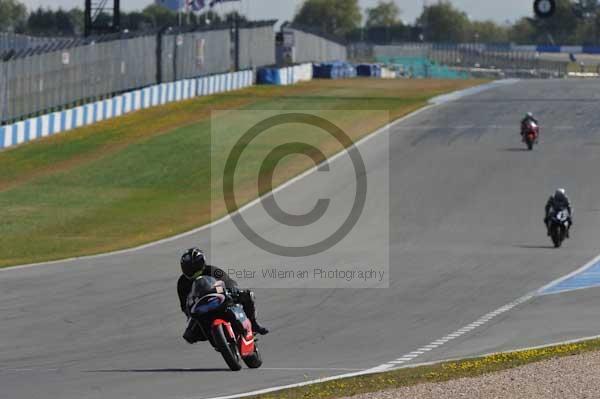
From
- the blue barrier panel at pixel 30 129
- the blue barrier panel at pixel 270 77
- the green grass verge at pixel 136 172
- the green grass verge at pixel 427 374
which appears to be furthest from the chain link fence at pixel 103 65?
the green grass verge at pixel 427 374

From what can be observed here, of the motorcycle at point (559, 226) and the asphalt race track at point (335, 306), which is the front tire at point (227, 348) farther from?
the motorcycle at point (559, 226)

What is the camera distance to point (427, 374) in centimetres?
1398

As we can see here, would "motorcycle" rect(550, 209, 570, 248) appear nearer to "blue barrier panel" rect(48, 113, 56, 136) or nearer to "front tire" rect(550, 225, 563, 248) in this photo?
"front tire" rect(550, 225, 563, 248)

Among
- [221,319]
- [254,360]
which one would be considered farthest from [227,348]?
[254,360]

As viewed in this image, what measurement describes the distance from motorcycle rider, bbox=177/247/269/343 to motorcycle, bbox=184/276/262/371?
0.27 feet

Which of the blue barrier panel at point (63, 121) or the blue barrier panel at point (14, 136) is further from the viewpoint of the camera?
the blue barrier panel at point (63, 121)

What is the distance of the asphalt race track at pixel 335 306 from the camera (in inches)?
586

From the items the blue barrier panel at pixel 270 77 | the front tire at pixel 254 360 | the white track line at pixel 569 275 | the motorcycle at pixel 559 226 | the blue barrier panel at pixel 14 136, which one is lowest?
the white track line at pixel 569 275

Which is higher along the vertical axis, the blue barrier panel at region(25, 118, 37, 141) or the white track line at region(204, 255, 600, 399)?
the blue barrier panel at region(25, 118, 37, 141)

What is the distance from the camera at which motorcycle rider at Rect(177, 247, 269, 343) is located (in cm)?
1474

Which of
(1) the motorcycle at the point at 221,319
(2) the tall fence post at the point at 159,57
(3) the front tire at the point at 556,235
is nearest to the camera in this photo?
(1) the motorcycle at the point at 221,319

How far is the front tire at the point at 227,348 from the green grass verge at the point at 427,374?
131cm

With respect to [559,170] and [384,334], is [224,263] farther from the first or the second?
[559,170]

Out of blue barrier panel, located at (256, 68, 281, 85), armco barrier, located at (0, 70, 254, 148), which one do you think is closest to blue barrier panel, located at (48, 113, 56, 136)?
armco barrier, located at (0, 70, 254, 148)
